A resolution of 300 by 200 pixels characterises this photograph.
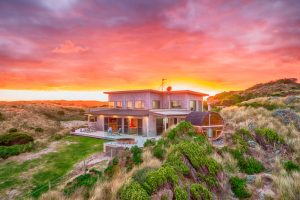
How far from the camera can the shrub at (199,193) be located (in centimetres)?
828

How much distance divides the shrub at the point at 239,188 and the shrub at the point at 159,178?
397 cm

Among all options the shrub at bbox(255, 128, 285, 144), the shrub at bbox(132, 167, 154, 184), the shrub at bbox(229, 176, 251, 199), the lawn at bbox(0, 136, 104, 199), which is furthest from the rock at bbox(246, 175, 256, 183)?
the lawn at bbox(0, 136, 104, 199)

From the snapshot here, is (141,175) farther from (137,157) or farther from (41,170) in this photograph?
(41,170)

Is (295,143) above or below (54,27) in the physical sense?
below

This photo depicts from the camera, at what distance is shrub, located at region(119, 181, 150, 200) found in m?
6.78

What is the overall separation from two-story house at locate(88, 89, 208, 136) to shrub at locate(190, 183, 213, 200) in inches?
599

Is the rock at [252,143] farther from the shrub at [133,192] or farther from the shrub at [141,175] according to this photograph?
the shrub at [133,192]

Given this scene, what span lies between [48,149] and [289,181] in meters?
19.3

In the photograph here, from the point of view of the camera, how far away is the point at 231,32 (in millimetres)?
23031

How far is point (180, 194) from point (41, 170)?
11.1 metres

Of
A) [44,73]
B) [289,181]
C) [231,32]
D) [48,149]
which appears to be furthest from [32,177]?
[44,73]

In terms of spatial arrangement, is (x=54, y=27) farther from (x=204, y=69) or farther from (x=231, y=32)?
(x=204, y=69)

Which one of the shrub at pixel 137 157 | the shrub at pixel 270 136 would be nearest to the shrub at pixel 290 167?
the shrub at pixel 270 136

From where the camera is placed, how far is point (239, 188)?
1048 cm
